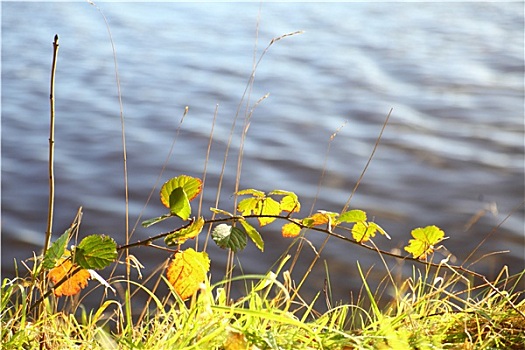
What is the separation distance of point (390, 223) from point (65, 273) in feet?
6.93

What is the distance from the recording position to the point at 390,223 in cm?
346

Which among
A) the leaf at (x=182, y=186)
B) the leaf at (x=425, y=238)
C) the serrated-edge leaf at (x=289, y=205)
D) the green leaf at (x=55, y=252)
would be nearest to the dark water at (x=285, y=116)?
the leaf at (x=425, y=238)

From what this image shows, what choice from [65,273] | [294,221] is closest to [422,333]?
[294,221]

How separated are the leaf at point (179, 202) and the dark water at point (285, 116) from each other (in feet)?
5.24

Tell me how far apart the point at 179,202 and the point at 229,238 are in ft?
0.37

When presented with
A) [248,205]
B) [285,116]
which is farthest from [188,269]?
[285,116]

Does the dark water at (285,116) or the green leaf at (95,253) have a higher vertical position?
the green leaf at (95,253)

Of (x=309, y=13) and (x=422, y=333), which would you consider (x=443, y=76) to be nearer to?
(x=309, y=13)

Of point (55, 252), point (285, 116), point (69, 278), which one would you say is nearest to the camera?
point (55, 252)

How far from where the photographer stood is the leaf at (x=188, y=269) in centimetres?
151

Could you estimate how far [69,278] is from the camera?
1.56 meters

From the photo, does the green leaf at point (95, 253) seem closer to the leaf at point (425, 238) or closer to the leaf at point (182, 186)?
the leaf at point (182, 186)

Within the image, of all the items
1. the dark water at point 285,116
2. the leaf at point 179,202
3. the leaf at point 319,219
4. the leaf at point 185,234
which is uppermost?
the leaf at point 179,202

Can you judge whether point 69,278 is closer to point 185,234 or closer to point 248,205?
point 185,234
